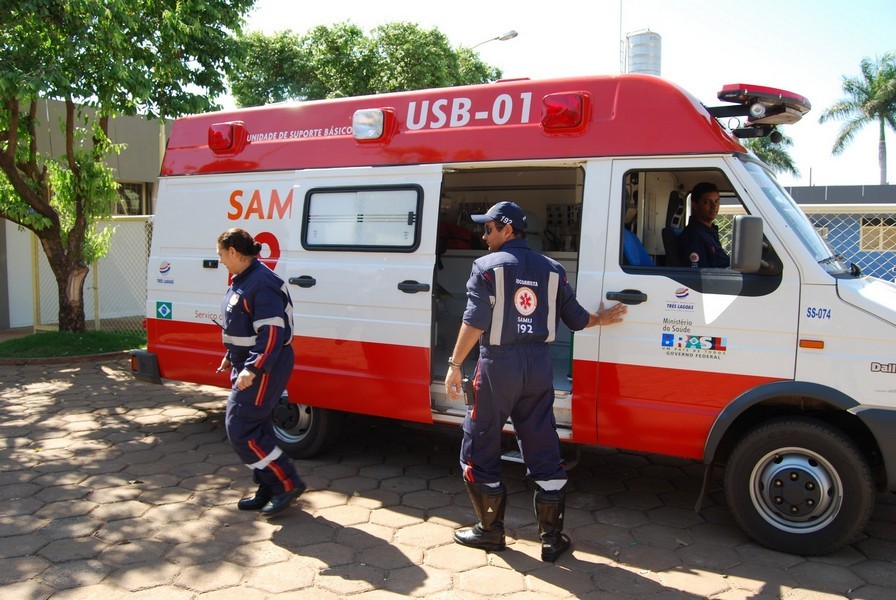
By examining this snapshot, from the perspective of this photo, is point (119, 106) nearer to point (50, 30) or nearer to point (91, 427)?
point (50, 30)

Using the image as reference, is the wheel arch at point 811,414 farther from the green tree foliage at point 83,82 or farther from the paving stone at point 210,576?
the green tree foliage at point 83,82

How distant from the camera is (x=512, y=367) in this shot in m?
3.85

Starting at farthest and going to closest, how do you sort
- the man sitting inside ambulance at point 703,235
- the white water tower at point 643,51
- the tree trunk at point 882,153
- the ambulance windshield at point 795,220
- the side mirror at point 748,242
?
1. the tree trunk at point 882,153
2. the white water tower at point 643,51
3. the man sitting inside ambulance at point 703,235
4. the ambulance windshield at point 795,220
5. the side mirror at point 748,242

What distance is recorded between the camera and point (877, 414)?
12.3 ft

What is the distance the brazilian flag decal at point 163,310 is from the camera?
6027 millimetres

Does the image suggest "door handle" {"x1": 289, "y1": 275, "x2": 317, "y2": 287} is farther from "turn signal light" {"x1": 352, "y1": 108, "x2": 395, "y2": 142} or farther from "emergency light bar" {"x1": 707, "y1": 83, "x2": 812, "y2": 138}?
"emergency light bar" {"x1": 707, "y1": 83, "x2": 812, "y2": 138}

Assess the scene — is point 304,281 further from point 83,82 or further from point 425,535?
point 83,82

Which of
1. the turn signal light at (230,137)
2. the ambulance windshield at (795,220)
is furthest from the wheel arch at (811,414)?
the turn signal light at (230,137)

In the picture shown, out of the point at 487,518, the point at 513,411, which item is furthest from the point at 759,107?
the point at 487,518

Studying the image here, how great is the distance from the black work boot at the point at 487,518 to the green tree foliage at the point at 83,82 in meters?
7.03

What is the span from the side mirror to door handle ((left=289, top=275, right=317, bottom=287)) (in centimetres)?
291

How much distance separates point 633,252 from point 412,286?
4.81 feet

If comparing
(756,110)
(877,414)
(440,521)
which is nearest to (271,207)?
(440,521)

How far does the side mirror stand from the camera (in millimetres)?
3812
